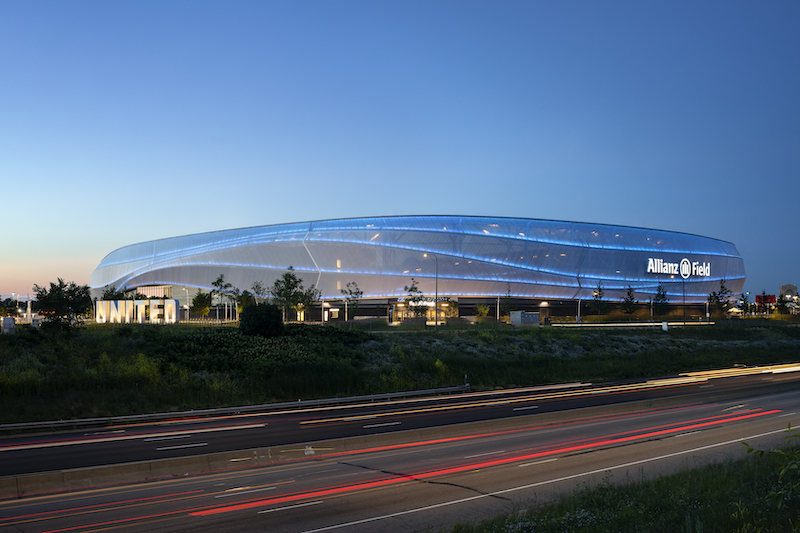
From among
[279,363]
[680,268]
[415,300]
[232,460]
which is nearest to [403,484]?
[232,460]

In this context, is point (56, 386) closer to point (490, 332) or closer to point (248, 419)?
point (248, 419)

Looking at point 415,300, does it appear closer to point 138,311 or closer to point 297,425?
point 138,311

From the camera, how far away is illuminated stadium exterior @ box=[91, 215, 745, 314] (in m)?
80.3

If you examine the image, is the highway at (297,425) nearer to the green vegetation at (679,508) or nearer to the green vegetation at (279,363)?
the green vegetation at (279,363)

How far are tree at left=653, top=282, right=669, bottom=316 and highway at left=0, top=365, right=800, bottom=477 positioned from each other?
59.2m

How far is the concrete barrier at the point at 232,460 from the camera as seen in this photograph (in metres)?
12.2

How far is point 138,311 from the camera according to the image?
202ft

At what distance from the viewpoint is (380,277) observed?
264 feet

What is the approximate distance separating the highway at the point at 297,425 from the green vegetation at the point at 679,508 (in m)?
9.88

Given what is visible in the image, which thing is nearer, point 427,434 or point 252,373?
point 427,434

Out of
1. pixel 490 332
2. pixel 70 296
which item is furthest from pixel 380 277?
pixel 70 296

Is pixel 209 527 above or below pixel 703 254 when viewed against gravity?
below

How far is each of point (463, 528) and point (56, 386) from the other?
23244 millimetres

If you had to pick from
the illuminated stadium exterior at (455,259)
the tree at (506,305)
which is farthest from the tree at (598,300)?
the tree at (506,305)
